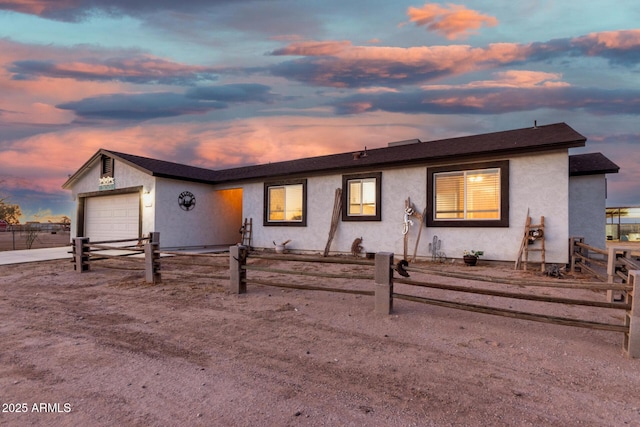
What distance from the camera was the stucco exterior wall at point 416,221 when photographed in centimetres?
953

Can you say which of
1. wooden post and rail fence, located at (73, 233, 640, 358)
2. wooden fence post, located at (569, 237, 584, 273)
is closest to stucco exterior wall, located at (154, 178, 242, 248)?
wooden post and rail fence, located at (73, 233, 640, 358)

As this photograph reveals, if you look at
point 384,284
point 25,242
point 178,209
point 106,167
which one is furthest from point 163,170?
point 25,242

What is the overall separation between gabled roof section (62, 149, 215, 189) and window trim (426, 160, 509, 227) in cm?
1131

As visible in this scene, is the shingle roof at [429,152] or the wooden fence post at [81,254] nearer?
the shingle roof at [429,152]

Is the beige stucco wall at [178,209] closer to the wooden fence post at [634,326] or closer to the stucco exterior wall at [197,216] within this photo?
the stucco exterior wall at [197,216]

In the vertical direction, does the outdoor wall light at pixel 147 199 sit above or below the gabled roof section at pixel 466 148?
below

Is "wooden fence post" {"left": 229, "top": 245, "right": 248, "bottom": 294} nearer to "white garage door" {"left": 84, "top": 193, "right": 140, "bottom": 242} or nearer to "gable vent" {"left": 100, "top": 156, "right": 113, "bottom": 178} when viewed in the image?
"white garage door" {"left": 84, "top": 193, "right": 140, "bottom": 242}

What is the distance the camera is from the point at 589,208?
12070 mm

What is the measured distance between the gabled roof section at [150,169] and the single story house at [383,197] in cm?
8

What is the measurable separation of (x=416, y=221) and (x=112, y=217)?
1578cm

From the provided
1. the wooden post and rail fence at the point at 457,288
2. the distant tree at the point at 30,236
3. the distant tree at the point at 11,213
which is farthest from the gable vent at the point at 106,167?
the distant tree at the point at 11,213

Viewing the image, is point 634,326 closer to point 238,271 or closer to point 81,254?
point 238,271

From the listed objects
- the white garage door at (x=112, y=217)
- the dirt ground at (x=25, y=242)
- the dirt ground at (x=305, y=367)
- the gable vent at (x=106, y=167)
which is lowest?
the dirt ground at (x=25, y=242)

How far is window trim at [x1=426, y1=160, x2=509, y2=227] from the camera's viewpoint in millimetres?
10141
